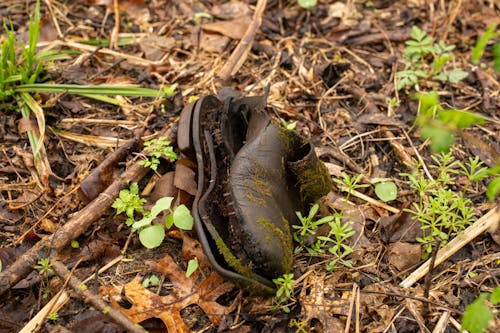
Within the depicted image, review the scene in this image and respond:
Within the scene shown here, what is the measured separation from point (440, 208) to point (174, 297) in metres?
1.12

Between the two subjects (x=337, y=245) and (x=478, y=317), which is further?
(x=337, y=245)

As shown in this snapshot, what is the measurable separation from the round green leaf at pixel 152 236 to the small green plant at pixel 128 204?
0.10 metres

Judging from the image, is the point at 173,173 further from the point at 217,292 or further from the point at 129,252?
the point at 217,292

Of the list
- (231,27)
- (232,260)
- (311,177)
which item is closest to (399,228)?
(311,177)

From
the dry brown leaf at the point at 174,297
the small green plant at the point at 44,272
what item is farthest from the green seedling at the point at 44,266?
the dry brown leaf at the point at 174,297

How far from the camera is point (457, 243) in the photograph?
2146 millimetres

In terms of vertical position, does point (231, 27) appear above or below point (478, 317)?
above

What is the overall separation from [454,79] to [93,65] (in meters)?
2.04

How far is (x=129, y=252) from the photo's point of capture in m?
2.17

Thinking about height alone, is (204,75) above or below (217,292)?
above

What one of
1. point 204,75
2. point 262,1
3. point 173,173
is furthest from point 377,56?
point 173,173

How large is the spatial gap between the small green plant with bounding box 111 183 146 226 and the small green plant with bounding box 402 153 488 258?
1127 mm

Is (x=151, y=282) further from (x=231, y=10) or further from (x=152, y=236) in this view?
(x=231, y=10)

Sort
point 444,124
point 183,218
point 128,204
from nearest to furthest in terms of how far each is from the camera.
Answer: point 444,124 < point 183,218 < point 128,204
